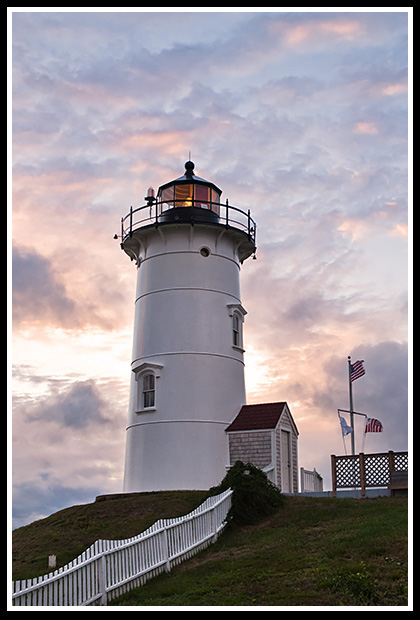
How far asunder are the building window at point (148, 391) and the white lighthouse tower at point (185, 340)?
0.04m

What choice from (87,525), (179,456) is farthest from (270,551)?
(179,456)

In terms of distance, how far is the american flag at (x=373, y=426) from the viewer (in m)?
25.2

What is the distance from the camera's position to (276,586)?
41.1 feet

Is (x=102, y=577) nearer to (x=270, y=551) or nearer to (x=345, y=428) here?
(x=270, y=551)

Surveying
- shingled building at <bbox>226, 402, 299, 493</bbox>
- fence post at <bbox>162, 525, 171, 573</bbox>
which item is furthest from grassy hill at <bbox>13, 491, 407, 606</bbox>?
shingled building at <bbox>226, 402, 299, 493</bbox>

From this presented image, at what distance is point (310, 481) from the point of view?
88.3 feet

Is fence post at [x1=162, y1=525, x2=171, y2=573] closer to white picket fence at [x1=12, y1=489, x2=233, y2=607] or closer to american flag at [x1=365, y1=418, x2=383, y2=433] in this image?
white picket fence at [x1=12, y1=489, x2=233, y2=607]

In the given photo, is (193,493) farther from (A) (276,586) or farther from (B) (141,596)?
(A) (276,586)

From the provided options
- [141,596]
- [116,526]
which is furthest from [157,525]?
[116,526]

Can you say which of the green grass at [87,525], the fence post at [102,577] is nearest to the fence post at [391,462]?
the green grass at [87,525]

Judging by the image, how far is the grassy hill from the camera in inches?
477

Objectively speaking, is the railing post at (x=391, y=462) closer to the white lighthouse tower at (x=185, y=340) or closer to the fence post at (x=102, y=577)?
the white lighthouse tower at (x=185, y=340)

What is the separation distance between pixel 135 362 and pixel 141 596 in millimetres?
13914
